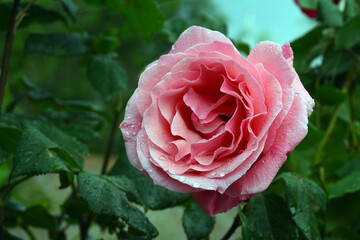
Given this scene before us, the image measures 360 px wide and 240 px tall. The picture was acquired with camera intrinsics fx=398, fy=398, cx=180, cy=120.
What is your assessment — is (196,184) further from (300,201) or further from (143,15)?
(143,15)

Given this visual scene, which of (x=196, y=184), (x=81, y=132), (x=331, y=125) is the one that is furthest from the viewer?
(x=331, y=125)

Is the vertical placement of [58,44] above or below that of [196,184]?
below

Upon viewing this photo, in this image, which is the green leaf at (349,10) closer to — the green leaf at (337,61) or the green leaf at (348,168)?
the green leaf at (337,61)

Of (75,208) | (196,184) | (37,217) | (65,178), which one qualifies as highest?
(196,184)

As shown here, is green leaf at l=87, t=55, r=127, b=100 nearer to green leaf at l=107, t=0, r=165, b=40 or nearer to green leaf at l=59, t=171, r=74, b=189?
green leaf at l=107, t=0, r=165, b=40

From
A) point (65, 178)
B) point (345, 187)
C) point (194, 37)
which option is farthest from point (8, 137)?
point (345, 187)

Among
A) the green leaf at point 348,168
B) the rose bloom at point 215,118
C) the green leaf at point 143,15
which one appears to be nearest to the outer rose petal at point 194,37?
the rose bloom at point 215,118

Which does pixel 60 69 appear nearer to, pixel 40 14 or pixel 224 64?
pixel 40 14

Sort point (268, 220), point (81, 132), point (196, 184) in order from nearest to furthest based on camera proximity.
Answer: point (196, 184)
point (268, 220)
point (81, 132)

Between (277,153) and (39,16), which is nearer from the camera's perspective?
(277,153)
